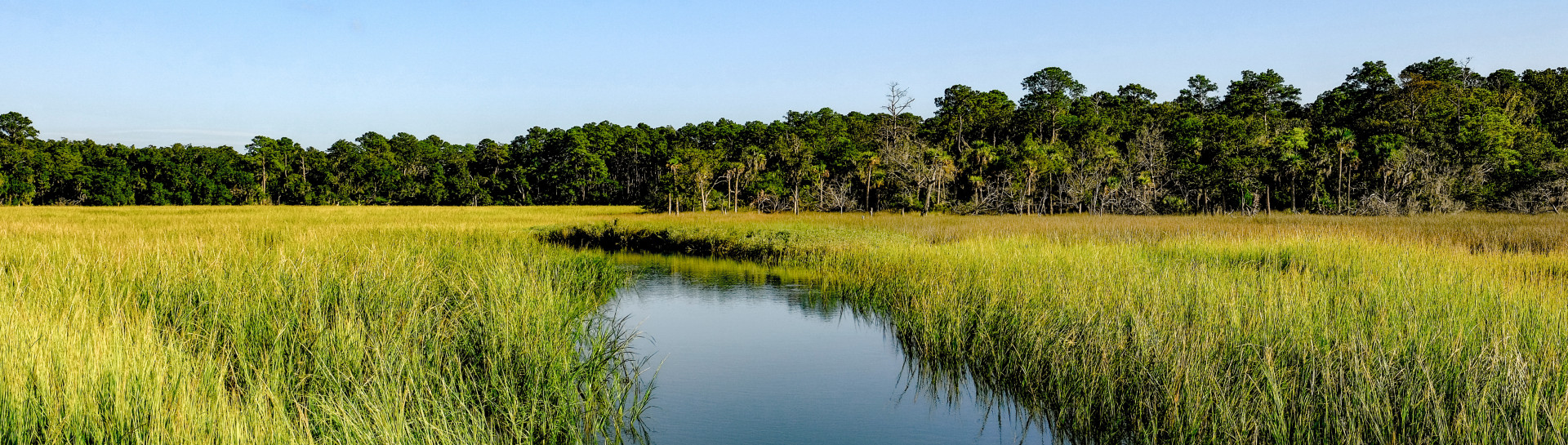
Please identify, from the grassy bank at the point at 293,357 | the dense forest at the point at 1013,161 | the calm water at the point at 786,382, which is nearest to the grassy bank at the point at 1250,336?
the calm water at the point at 786,382

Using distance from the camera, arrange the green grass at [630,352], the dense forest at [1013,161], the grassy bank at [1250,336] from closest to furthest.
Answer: the green grass at [630,352] → the grassy bank at [1250,336] → the dense forest at [1013,161]

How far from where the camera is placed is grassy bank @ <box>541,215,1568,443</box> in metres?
4.19

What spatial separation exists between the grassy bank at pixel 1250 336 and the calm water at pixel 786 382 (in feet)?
1.31

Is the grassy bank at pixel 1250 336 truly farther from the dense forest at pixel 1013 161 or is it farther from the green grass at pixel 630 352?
the dense forest at pixel 1013 161

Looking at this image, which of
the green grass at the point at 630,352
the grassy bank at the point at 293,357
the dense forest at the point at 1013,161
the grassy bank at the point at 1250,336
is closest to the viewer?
the grassy bank at the point at 293,357

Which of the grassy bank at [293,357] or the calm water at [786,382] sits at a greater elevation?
the grassy bank at [293,357]

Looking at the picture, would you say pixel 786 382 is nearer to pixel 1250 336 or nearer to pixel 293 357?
pixel 1250 336

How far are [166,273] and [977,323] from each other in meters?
7.53

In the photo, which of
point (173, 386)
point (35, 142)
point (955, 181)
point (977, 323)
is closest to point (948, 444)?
point (977, 323)

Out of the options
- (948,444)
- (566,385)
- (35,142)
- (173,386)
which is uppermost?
(35,142)

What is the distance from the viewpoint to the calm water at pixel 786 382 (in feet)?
19.5

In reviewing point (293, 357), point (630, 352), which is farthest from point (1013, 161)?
point (293, 357)

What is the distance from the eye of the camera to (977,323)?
7988mm

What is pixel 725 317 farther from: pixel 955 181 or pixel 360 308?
pixel 955 181
